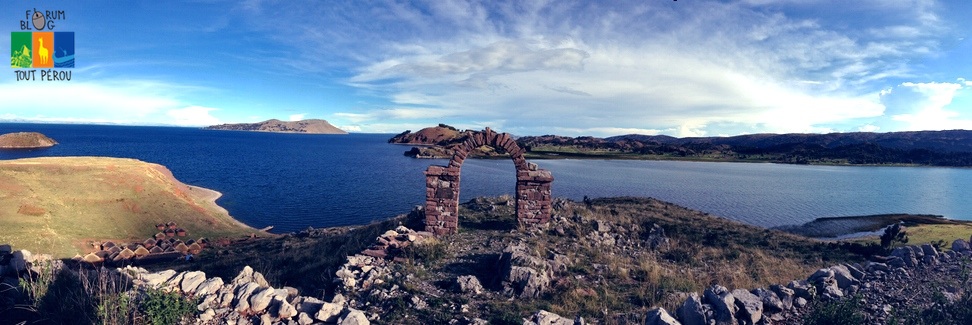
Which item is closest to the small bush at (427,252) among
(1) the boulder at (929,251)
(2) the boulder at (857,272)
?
(2) the boulder at (857,272)

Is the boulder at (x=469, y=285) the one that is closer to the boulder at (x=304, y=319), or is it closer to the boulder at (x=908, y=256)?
the boulder at (x=304, y=319)

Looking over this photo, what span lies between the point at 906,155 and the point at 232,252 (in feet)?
521

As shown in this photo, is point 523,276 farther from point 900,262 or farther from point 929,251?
point 929,251

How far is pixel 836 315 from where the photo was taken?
7.66 meters

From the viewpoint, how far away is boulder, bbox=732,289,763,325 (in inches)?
320

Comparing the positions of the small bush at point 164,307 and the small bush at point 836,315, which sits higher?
the small bush at point 836,315

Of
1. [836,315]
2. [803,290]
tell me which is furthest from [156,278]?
[803,290]

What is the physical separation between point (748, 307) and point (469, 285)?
6.32 m

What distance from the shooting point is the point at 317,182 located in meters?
60.8

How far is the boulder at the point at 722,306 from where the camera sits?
7973 millimetres

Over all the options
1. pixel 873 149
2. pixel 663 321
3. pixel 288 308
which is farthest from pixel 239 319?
pixel 873 149

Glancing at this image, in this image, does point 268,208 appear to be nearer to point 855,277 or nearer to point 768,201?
point 855,277

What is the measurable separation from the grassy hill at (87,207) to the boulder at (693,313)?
30.4 meters

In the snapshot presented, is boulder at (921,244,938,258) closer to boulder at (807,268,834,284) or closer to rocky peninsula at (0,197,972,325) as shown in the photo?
rocky peninsula at (0,197,972,325)
